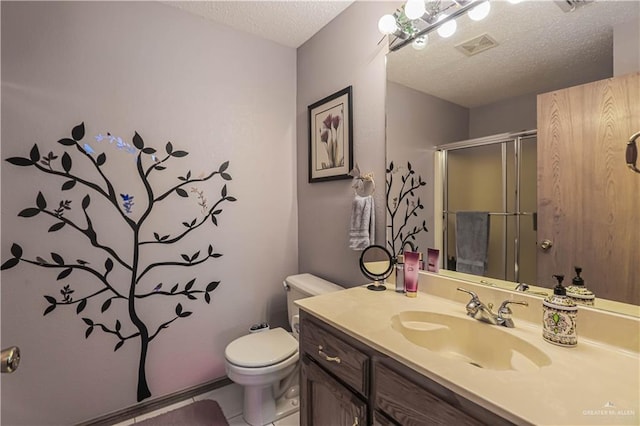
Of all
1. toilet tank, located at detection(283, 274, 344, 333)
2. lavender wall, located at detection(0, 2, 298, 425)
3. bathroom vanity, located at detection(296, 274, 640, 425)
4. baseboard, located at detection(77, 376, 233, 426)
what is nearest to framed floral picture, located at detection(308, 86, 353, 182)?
lavender wall, located at detection(0, 2, 298, 425)

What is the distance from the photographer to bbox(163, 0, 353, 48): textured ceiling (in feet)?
5.43

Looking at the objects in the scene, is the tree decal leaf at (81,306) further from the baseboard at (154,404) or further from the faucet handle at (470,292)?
the faucet handle at (470,292)

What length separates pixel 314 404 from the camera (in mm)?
1104

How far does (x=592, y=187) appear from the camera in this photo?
2.79 ft

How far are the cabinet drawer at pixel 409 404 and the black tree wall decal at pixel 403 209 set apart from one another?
709 millimetres

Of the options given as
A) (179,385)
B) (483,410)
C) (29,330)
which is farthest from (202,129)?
(483,410)

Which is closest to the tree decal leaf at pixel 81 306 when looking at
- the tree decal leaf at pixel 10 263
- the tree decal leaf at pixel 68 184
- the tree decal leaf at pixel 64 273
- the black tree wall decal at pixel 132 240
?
the black tree wall decal at pixel 132 240

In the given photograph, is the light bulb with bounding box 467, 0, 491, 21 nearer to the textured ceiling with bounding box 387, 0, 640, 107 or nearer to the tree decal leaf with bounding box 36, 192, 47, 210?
the textured ceiling with bounding box 387, 0, 640, 107

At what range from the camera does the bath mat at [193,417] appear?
1568mm

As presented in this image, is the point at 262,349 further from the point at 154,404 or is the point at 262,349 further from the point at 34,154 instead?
the point at 34,154

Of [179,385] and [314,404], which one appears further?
[179,385]

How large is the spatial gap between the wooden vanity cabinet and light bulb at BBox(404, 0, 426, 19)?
1360 millimetres

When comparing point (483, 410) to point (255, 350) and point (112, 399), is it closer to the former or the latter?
point (255, 350)

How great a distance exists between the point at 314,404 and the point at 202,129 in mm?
1628
